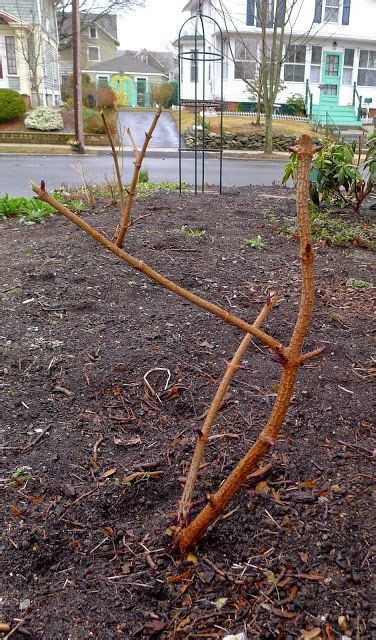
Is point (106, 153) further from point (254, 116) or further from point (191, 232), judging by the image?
point (191, 232)

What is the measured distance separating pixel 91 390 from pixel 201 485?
84 cm

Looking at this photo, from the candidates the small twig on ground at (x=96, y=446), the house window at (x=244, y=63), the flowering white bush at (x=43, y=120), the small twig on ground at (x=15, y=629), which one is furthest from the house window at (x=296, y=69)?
the small twig on ground at (x=15, y=629)

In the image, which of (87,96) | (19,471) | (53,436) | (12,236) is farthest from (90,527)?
(87,96)

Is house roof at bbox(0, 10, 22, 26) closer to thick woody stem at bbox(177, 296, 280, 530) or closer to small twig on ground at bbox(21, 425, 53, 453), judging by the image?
small twig on ground at bbox(21, 425, 53, 453)

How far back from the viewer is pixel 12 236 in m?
5.25

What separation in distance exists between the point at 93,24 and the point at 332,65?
23674mm

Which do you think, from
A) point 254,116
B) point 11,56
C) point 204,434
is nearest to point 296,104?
point 254,116

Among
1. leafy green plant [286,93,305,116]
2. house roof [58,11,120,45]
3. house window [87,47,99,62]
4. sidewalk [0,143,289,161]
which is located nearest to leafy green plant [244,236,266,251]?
sidewalk [0,143,289,161]

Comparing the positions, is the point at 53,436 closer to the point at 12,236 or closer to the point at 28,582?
the point at 28,582

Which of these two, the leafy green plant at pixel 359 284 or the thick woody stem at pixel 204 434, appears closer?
the thick woody stem at pixel 204 434

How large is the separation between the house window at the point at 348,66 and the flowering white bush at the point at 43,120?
15549 millimetres

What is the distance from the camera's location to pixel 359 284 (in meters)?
4.02

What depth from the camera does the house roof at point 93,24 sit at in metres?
38.4

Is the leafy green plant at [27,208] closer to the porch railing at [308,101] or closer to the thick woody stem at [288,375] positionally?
the thick woody stem at [288,375]
